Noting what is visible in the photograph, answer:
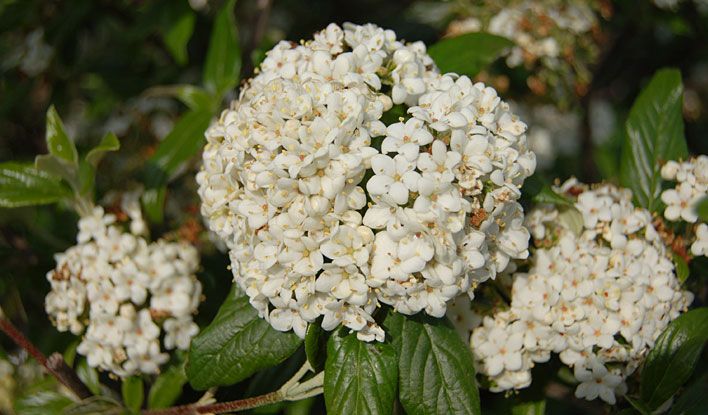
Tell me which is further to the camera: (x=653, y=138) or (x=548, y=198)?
(x=653, y=138)

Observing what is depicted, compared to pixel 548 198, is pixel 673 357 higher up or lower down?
lower down

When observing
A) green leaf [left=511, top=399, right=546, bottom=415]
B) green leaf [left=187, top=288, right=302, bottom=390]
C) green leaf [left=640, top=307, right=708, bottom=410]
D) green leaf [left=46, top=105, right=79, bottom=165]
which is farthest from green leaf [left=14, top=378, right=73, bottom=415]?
green leaf [left=640, top=307, right=708, bottom=410]

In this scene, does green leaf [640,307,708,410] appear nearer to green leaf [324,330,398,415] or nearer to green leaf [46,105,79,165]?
green leaf [324,330,398,415]

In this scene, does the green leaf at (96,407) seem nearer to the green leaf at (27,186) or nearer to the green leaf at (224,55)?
the green leaf at (27,186)

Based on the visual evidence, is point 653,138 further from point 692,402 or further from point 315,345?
point 315,345

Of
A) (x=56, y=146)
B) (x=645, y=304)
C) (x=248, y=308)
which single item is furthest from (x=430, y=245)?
(x=56, y=146)

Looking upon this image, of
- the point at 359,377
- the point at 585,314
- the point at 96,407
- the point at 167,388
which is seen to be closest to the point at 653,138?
the point at 585,314

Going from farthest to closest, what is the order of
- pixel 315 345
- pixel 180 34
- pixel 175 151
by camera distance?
pixel 180 34 < pixel 175 151 < pixel 315 345
